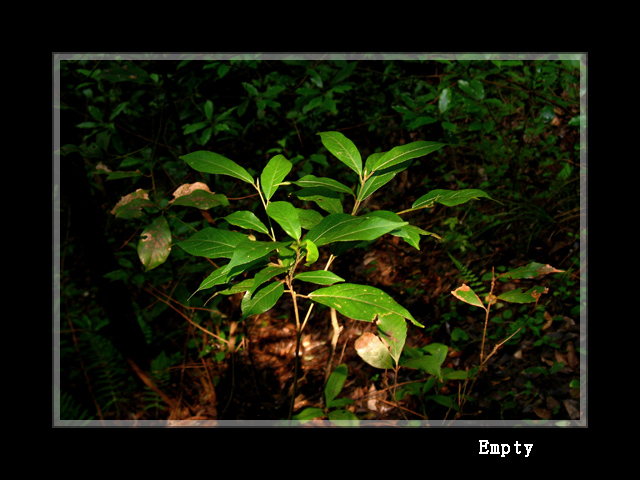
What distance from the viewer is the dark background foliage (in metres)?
1.98

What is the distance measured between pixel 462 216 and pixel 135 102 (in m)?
2.57

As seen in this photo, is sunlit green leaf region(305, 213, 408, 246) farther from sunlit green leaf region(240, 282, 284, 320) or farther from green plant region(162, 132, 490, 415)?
sunlit green leaf region(240, 282, 284, 320)

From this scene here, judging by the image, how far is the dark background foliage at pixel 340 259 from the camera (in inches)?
78.0

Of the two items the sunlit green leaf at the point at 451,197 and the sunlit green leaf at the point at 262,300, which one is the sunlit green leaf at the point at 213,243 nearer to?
the sunlit green leaf at the point at 262,300

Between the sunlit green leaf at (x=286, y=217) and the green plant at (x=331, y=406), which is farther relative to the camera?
the green plant at (x=331, y=406)

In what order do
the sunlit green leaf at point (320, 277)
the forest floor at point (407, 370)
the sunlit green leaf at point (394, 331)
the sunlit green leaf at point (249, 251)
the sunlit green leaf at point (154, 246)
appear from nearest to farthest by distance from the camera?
the sunlit green leaf at point (249, 251)
the sunlit green leaf at point (320, 277)
the sunlit green leaf at point (394, 331)
the sunlit green leaf at point (154, 246)
the forest floor at point (407, 370)

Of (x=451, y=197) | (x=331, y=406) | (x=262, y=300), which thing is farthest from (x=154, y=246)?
(x=451, y=197)

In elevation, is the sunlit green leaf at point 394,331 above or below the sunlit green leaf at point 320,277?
below

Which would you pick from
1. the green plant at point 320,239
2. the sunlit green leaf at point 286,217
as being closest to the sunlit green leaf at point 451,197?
the green plant at point 320,239

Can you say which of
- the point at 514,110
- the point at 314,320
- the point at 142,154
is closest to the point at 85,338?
Answer: the point at 142,154

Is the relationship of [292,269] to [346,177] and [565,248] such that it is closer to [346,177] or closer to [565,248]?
[565,248]

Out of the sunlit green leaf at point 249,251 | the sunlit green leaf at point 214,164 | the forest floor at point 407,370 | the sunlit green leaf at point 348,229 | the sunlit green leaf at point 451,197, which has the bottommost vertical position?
the forest floor at point 407,370

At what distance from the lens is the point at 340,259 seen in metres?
3.43
